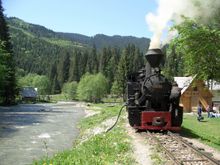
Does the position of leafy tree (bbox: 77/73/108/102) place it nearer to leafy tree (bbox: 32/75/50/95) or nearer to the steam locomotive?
leafy tree (bbox: 32/75/50/95)

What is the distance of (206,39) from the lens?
20.6 meters

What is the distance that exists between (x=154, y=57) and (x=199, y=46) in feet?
8.23

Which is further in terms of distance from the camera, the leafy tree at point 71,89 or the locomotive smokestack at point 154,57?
the leafy tree at point 71,89

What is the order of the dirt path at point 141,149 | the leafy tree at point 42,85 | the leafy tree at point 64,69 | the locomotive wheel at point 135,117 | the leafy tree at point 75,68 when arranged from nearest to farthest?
the dirt path at point 141,149, the locomotive wheel at point 135,117, the leafy tree at point 75,68, the leafy tree at point 42,85, the leafy tree at point 64,69

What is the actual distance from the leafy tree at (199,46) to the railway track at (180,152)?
16.4 feet

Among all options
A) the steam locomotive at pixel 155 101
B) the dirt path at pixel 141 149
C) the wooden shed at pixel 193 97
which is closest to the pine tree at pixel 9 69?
the wooden shed at pixel 193 97

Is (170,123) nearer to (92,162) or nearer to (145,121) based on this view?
(145,121)

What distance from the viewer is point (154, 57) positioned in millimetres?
22031

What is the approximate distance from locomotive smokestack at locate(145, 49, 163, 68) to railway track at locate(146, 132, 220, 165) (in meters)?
4.44

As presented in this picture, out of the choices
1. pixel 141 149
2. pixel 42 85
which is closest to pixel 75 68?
pixel 42 85

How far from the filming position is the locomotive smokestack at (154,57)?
22000 mm

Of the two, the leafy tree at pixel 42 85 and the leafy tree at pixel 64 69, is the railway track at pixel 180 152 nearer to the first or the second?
the leafy tree at pixel 42 85

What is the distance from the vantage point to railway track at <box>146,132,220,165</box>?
14039 millimetres

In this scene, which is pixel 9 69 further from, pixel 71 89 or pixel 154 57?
pixel 71 89
